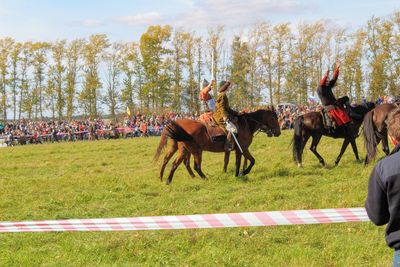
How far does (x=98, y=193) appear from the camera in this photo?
11.6 metres

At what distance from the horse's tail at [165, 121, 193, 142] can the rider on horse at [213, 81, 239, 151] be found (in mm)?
947

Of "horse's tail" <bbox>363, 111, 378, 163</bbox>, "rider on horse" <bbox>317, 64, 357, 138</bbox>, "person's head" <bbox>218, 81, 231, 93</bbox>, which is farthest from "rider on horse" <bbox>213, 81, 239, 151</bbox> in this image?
"horse's tail" <bbox>363, 111, 378, 163</bbox>

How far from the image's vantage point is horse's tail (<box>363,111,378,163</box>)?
492 inches

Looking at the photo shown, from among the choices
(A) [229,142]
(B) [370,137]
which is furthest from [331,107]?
(A) [229,142]

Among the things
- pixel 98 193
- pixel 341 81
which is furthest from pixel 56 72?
pixel 98 193

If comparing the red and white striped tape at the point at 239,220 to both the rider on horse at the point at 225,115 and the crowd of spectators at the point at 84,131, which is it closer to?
the rider on horse at the point at 225,115

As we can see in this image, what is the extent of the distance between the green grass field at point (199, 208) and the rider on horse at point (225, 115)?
1.03m

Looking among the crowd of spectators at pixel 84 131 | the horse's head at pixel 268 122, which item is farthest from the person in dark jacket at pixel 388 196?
the crowd of spectators at pixel 84 131

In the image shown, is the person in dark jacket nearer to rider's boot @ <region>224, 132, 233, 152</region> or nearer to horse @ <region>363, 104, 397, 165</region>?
rider's boot @ <region>224, 132, 233, 152</region>

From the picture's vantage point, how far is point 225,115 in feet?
42.1

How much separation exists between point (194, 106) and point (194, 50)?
643cm

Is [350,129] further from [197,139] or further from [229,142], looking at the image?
[197,139]

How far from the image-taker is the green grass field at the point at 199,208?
6.38m

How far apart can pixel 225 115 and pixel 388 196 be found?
963cm
